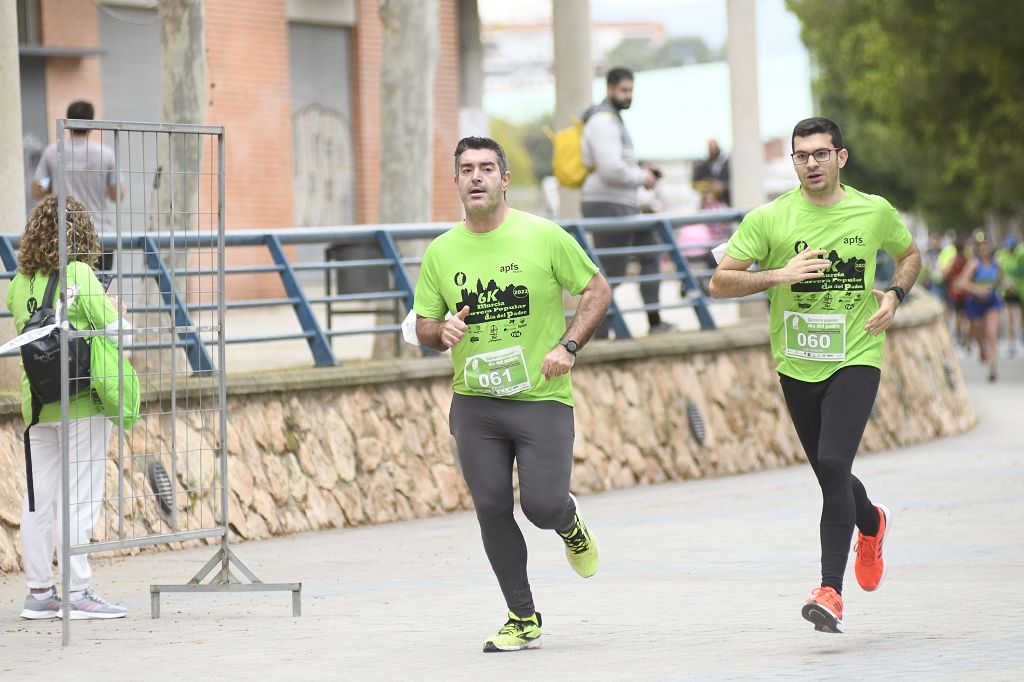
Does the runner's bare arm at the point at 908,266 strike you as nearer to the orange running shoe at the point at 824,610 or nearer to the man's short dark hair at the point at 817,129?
the man's short dark hair at the point at 817,129

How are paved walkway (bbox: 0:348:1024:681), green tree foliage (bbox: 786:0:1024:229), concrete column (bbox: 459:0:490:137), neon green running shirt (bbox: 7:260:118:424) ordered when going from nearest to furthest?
paved walkway (bbox: 0:348:1024:681), neon green running shirt (bbox: 7:260:118:424), concrete column (bbox: 459:0:490:137), green tree foliage (bbox: 786:0:1024:229)

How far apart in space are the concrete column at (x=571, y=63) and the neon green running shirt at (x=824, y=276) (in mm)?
9477

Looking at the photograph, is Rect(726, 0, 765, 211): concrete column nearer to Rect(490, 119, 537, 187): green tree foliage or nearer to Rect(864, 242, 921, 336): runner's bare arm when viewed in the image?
Rect(864, 242, 921, 336): runner's bare arm

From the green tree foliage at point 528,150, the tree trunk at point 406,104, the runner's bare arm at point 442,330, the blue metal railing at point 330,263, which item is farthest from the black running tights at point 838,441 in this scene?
the green tree foliage at point 528,150

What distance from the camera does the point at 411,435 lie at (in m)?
12.7

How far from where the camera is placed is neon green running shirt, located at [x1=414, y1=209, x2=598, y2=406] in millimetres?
7281

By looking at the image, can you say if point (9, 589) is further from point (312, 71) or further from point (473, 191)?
point (312, 71)

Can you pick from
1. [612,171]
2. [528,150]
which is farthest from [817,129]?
[528,150]

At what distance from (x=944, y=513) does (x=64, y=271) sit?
6087mm

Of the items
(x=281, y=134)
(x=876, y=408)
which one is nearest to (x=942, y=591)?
(x=876, y=408)

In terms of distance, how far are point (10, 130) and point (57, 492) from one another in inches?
147

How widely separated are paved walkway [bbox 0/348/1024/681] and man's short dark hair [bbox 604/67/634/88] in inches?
127

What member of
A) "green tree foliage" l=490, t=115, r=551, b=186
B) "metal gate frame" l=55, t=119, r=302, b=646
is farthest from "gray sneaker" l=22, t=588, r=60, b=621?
"green tree foliage" l=490, t=115, r=551, b=186

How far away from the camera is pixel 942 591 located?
859 centimetres
